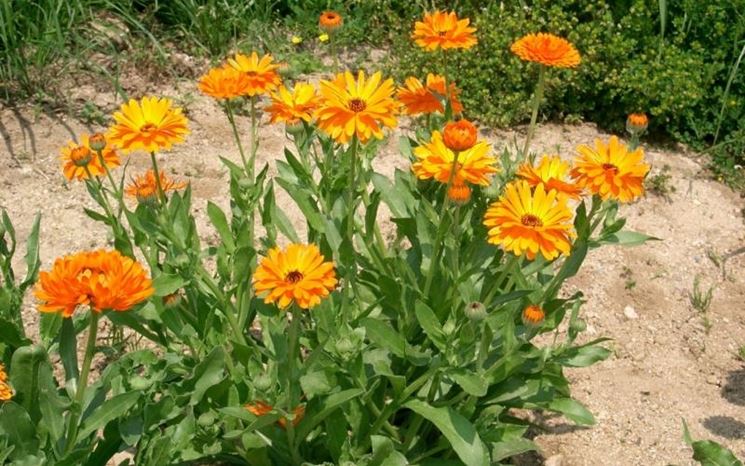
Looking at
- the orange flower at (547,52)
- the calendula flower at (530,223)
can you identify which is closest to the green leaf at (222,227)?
the calendula flower at (530,223)

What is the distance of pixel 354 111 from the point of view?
2.26 meters

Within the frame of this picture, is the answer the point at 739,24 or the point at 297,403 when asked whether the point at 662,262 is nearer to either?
the point at 739,24

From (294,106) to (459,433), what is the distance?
98 cm

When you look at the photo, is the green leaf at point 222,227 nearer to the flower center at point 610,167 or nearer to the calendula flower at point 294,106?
the calendula flower at point 294,106

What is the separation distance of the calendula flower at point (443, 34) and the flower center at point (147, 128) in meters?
0.75

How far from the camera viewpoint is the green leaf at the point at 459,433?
2305 mm

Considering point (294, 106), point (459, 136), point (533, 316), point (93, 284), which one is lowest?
point (533, 316)

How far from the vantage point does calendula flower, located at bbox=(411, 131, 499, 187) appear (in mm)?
2344

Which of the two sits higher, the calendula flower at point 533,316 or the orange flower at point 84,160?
the orange flower at point 84,160

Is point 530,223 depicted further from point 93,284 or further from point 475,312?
point 93,284

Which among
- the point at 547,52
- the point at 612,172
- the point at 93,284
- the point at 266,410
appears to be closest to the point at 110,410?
the point at 266,410

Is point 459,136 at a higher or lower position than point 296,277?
higher

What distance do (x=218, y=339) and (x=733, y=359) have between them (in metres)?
1.90

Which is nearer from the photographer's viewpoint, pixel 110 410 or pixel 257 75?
pixel 110 410
